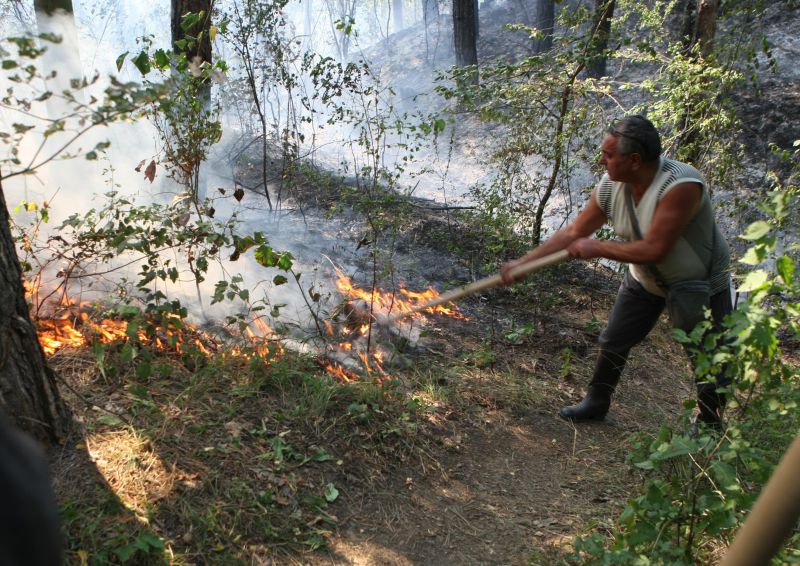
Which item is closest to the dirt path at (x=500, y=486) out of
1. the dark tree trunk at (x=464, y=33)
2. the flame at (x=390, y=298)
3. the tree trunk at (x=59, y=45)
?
the flame at (x=390, y=298)

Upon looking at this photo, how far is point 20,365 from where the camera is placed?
2.68 metres

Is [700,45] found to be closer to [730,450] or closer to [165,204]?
[730,450]

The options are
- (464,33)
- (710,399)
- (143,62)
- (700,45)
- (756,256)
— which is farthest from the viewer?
(464,33)

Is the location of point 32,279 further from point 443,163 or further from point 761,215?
point 443,163

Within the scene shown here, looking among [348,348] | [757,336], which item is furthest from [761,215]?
[757,336]

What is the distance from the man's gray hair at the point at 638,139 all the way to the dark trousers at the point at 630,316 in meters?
0.93

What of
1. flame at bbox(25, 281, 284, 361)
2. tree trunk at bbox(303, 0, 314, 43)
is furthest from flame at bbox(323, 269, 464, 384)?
tree trunk at bbox(303, 0, 314, 43)

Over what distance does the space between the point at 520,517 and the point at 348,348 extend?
2.02m

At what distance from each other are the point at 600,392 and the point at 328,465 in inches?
83.7

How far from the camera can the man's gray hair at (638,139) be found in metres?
3.34

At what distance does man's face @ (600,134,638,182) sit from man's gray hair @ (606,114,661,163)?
0.08 feet

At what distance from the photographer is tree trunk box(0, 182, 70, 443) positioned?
2.59 metres

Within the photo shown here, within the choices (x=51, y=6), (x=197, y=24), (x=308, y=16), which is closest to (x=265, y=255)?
(x=197, y=24)

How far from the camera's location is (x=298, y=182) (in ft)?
28.5
